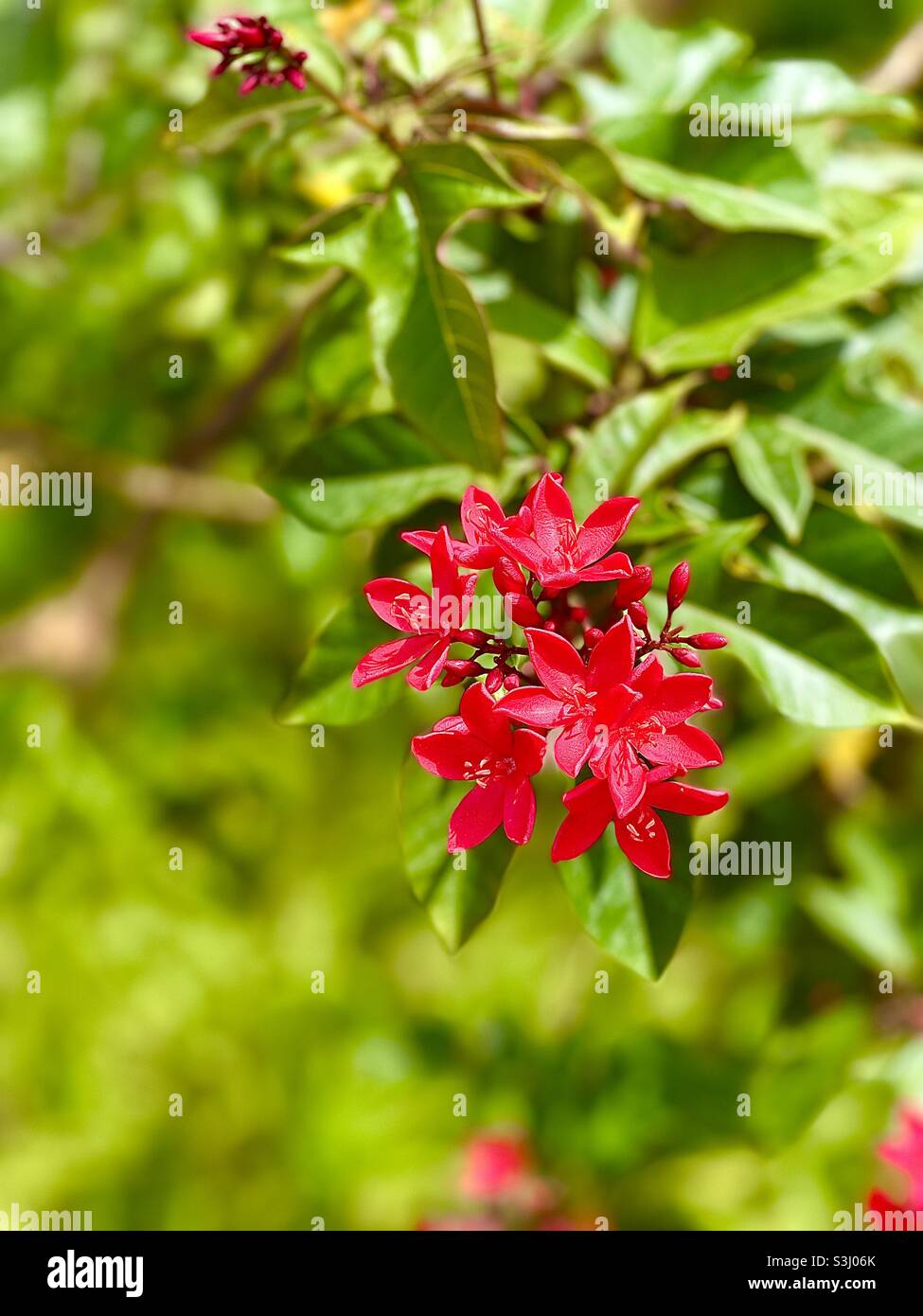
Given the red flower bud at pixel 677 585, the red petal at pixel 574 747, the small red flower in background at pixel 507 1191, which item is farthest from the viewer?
the small red flower in background at pixel 507 1191

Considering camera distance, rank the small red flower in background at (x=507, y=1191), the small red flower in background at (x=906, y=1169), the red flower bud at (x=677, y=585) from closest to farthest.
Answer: the red flower bud at (x=677, y=585) < the small red flower in background at (x=906, y=1169) < the small red flower in background at (x=507, y=1191)

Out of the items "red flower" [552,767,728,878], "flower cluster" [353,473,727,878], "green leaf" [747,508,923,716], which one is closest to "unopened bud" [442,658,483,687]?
"flower cluster" [353,473,727,878]

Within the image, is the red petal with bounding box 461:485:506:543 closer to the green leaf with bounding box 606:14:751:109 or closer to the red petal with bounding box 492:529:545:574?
the red petal with bounding box 492:529:545:574

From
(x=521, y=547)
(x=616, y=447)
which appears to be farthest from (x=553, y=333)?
(x=521, y=547)

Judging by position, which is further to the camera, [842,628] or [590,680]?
[842,628]

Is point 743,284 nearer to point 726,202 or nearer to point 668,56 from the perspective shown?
point 726,202

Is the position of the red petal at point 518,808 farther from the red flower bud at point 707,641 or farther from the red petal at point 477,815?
the red flower bud at point 707,641

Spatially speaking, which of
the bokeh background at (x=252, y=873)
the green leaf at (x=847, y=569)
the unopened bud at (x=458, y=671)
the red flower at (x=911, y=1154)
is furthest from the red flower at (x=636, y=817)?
the red flower at (x=911, y=1154)
